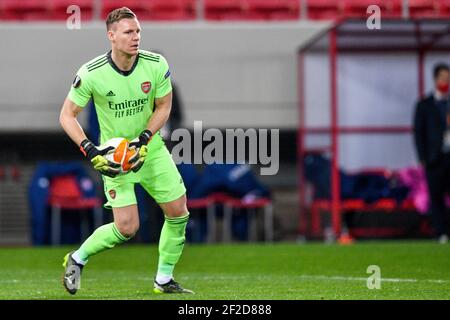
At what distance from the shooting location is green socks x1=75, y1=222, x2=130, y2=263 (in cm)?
930

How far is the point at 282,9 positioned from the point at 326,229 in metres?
4.36

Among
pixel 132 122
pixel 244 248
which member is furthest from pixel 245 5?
pixel 132 122

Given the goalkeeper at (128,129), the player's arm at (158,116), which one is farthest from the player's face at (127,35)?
the player's arm at (158,116)

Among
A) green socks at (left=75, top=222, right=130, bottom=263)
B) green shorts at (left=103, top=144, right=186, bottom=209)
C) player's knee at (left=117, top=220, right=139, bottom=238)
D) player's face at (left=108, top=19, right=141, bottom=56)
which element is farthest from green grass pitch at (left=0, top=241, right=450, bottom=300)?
player's face at (left=108, top=19, right=141, bottom=56)

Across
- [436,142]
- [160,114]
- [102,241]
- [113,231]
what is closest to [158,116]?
[160,114]

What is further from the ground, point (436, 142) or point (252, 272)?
point (436, 142)

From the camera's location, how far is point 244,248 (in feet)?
55.4

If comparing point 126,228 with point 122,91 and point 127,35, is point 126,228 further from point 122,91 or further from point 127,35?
point 127,35

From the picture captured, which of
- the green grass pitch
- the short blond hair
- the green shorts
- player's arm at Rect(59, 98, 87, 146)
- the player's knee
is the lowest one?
the green grass pitch

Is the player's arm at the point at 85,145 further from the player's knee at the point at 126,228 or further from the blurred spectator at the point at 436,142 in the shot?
the blurred spectator at the point at 436,142

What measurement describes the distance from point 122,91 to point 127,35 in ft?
1.50

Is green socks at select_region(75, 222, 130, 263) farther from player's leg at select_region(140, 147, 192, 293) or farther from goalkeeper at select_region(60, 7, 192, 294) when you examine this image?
Answer: player's leg at select_region(140, 147, 192, 293)

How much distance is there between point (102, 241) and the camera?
30.6 ft

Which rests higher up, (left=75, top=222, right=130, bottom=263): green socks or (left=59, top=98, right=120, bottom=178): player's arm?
(left=59, top=98, right=120, bottom=178): player's arm
